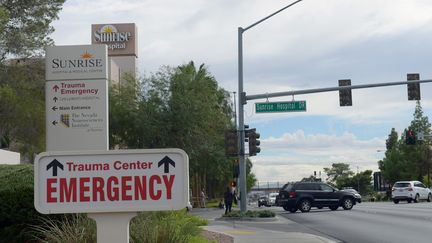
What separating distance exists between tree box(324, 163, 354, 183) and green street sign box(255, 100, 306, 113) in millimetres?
131408

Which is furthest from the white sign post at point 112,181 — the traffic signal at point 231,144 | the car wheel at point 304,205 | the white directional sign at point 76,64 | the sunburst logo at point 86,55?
the car wheel at point 304,205

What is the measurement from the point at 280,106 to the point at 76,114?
1207 centimetres

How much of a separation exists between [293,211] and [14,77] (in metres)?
16.6

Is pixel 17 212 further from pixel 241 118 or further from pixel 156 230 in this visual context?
pixel 241 118

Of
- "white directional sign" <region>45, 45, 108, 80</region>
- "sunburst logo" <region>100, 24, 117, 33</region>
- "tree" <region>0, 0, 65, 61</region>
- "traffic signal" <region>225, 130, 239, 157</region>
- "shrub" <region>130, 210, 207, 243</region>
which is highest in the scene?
Answer: "sunburst logo" <region>100, 24, 117, 33</region>

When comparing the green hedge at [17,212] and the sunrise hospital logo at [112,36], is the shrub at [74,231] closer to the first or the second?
the green hedge at [17,212]

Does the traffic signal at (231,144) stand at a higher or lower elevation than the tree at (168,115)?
lower

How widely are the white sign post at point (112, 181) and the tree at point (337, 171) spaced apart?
152 metres

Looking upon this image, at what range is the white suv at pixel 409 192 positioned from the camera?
4706 centimetres

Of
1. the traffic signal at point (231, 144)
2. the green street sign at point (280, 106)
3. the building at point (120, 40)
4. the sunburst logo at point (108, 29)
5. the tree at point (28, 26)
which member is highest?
the sunburst logo at point (108, 29)

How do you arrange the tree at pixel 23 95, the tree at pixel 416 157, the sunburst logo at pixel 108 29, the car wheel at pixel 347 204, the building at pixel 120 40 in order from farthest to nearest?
the tree at pixel 416 157 → the sunburst logo at pixel 108 29 → the building at pixel 120 40 → the car wheel at pixel 347 204 → the tree at pixel 23 95

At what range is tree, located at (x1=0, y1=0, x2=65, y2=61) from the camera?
3094 cm

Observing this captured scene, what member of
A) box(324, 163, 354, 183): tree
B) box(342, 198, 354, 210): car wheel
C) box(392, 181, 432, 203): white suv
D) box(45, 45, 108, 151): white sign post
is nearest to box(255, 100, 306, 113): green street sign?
box(342, 198, 354, 210): car wheel

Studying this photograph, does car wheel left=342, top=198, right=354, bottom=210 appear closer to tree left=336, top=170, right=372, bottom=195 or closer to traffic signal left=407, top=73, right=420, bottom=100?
traffic signal left=407, top=73, right=420, bottom=100
